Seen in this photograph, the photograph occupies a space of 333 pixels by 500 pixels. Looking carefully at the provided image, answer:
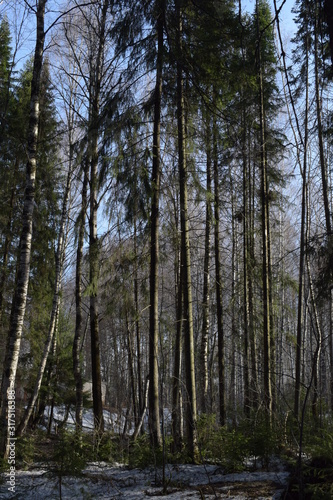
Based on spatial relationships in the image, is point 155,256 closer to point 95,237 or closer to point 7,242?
point 95,237

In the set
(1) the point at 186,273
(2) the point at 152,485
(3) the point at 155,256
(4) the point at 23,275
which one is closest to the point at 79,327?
(4) the point at 23,275

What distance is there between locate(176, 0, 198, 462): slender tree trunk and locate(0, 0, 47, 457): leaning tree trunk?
7.77 ft

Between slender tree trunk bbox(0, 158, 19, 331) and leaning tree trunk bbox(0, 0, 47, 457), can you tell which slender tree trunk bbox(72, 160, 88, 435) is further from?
slender tree trunk bbox(0, 158, 19, 331)

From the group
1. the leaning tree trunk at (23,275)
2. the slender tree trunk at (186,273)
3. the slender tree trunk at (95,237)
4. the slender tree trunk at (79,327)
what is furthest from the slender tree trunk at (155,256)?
the slender tree trunk at (79,327)

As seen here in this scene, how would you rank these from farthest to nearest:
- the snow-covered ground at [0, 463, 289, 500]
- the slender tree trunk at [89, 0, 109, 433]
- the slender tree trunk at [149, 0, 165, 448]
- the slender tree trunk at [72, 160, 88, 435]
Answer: the slender tree trunk at [72, 160, 88, 435], the slender tree trunk at [89, 0, 109, 433], the slender tree trunk at [149, 0, 165, 448], the snow-covered ground at [0, 463, 289, 500]

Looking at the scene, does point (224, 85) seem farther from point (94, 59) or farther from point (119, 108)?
point (94, 59)

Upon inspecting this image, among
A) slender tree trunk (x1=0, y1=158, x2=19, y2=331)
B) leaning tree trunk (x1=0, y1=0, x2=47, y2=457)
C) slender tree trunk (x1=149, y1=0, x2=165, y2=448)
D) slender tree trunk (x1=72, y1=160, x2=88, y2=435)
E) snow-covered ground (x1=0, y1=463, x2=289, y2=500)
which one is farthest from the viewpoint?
slender tree trunk (x1=0, y1=158, x2=19, y2=331)

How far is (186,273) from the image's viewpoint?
6496 millimetres

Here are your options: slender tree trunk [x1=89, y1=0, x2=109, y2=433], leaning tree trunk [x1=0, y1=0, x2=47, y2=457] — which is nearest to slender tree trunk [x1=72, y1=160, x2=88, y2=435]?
slender tree trunk [x1=89, y1=0, x2=109, y2=433]

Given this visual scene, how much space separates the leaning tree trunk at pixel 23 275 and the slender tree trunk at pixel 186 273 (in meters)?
2.37

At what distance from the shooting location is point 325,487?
11.2 feet

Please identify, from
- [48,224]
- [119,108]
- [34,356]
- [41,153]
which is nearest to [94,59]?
[41,153]

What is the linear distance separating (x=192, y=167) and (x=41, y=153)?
7.14 metres

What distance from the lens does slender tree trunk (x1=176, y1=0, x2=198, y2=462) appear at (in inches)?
238
